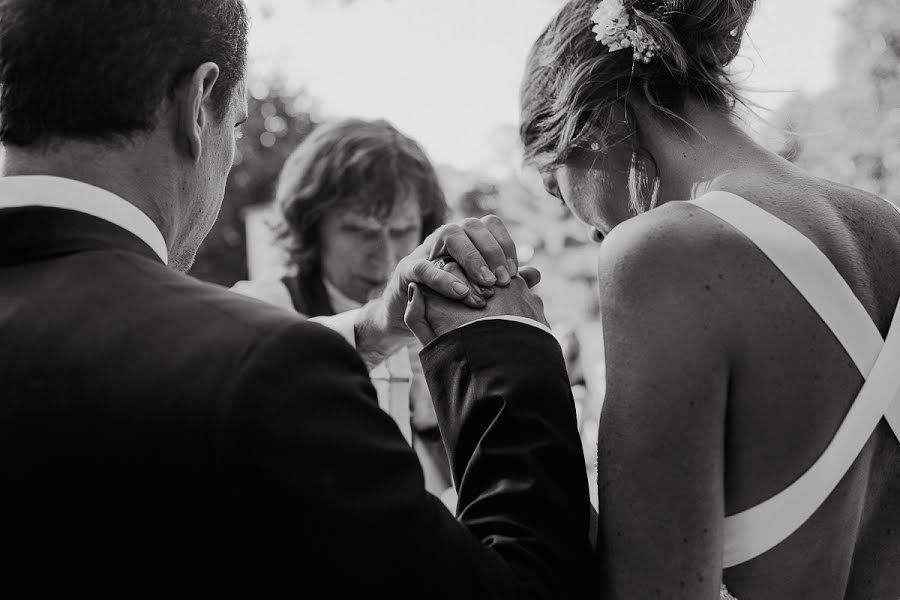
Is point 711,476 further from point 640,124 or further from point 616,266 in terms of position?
point 640,124

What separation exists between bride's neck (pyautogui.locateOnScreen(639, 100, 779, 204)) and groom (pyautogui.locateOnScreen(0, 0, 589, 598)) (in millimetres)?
705

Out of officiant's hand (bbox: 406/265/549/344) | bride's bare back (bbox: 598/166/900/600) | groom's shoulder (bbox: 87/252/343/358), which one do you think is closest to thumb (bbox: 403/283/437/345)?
officiant's hand (bbox: 406/265/549/344)

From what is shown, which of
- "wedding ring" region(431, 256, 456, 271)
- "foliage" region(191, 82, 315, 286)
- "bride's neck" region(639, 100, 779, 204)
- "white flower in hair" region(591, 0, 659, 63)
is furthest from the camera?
"foliage" region(191, 82, 315, 286)

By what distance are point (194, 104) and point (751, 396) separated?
120cm

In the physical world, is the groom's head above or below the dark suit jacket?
above

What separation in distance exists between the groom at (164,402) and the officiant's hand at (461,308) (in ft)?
1.42

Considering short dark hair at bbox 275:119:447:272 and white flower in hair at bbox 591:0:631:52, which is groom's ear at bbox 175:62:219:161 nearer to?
white flower in hair at bbox 591:0:631:52

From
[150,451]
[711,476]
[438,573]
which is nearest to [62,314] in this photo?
[150,451]

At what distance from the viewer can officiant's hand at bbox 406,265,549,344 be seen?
2145mm

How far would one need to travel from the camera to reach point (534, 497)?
68.3 inches

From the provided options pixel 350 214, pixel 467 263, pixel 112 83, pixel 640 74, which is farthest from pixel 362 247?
pixel 112 83

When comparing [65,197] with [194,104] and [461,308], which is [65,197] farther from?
[461,308]

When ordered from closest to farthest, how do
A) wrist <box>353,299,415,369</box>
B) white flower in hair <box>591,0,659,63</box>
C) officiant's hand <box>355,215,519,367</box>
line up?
white flower in hair <box>591,0,659,63</box> < officiant's hand <box>355,215,519,367</box> < wrist <box>353,299,415,369</box>

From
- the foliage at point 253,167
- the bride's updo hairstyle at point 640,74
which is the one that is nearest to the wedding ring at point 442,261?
the bride's updo hairstyle at point 640,74
